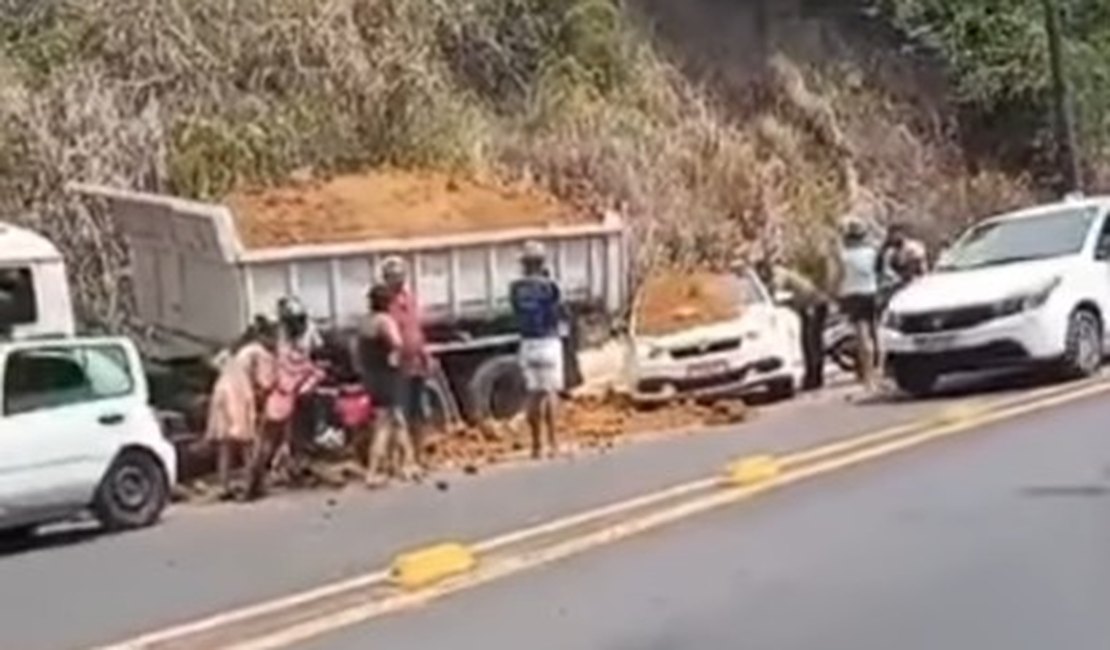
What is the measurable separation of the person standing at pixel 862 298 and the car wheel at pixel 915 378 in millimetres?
1091

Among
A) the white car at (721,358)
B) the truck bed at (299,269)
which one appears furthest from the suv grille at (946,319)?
the truck bed at (299,269)

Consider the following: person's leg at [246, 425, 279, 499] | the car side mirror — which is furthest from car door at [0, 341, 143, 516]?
the car side mirror

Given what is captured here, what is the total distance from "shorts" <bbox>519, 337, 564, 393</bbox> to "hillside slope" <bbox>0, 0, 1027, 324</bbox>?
474 cm

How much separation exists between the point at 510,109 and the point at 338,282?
35.2 ft

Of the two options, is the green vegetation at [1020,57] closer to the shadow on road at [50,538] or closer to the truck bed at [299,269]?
the truck bed at [299,269]

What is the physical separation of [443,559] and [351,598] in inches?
41.6

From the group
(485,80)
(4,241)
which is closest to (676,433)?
(4,241)

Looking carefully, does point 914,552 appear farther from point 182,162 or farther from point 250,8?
point 250,8

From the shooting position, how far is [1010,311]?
2284 centimetres

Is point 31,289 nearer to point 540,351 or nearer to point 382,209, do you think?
point 540,351

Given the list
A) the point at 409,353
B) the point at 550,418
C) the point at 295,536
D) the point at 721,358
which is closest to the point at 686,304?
the point at 721,358

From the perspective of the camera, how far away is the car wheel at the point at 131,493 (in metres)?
18.2

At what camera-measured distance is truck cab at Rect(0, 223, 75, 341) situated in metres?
20.0

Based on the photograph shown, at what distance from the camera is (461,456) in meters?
21.2
